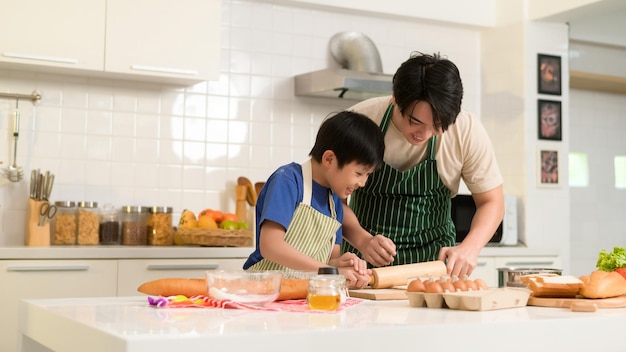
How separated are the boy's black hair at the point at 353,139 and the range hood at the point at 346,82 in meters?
1.86

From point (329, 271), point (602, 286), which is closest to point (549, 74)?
point (602, 286)

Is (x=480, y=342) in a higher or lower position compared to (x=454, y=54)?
lower

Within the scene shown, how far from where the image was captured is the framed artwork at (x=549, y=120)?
465 centimetres

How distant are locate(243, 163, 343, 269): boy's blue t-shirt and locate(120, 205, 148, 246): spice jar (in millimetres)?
1676

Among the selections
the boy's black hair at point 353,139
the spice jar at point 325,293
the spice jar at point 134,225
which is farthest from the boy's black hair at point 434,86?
the spice jar at point 134,225

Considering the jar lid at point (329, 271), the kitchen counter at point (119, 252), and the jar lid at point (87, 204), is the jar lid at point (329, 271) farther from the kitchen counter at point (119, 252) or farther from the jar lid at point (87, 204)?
the jar lid at point (87, 204)

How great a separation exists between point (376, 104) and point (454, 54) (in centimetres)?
247

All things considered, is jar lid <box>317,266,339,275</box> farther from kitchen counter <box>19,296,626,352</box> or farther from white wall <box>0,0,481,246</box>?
white wall <box>0,0,481,246</box>

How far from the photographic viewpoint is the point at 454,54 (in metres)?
4.90

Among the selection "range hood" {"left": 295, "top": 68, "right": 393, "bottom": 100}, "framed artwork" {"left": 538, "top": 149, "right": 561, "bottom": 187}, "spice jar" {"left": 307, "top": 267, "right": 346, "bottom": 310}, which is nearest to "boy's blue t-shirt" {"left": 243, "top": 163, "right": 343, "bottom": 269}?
"spice jar" {"left": 307, "top": 267, "right": 346, "bottom": 310}

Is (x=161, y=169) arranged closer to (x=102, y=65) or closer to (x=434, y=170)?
(x=102, y=65)

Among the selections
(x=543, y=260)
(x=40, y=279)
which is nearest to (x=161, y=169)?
(x=40, y=279)

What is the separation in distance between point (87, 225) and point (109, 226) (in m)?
0.12

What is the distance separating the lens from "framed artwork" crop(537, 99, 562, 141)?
183 inches
